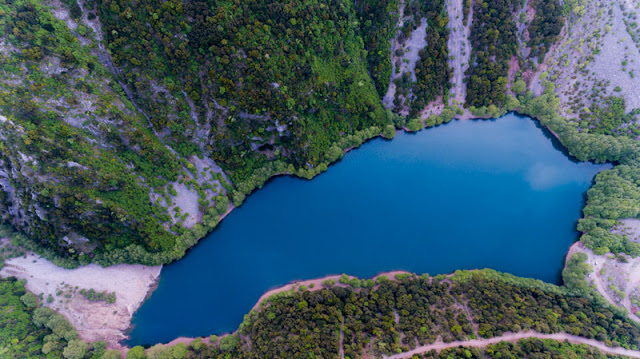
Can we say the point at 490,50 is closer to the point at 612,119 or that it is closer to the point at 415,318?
the point at 612,119

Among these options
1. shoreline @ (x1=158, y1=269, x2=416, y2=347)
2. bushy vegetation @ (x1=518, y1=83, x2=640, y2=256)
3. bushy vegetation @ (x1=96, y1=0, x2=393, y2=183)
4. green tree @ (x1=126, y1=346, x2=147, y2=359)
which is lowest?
green tree @ (x1=126, y1=346, x2=147, y2=359)

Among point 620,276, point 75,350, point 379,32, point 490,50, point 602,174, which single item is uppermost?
point 379,32

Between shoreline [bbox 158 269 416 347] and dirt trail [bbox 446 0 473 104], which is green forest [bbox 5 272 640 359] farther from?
dirt trail [bbox 446 0 473 104]

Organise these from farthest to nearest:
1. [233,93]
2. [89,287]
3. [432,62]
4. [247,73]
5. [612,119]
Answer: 1. [612,119]
2. [432,62]
3. [89,287]
4. [233,93]
5. [247,73]

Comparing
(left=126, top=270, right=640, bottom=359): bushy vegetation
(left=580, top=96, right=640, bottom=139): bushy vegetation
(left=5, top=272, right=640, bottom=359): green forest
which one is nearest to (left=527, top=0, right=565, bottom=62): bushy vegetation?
(left=580, top=96, right=640, bottom=139): bushy vegetation

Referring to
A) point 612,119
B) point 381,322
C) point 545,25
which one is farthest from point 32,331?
point 612,119

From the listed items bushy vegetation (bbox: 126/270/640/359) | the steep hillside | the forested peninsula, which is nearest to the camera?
the steep hillside
